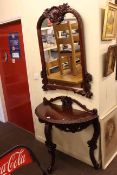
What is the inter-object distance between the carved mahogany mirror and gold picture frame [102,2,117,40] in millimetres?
242

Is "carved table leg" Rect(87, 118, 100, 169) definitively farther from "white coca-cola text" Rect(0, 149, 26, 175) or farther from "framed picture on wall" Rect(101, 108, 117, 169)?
"white coca-cola text" Rect(0, 149, 26, 175)

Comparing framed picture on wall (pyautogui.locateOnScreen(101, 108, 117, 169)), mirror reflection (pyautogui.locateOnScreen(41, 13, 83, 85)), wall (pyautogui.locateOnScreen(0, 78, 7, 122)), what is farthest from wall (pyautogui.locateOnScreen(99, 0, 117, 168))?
wall (pyautogui.locateOnScreen(0, 78, 7, 122))

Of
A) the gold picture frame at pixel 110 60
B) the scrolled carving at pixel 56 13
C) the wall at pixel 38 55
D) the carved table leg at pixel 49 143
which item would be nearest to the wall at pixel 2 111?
the wall at pixel 38 55

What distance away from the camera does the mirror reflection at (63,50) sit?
2.18 m

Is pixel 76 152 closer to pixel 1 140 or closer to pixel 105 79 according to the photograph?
pixel 105 79

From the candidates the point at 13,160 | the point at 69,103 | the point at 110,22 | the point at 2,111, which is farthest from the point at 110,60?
the point at 2,111

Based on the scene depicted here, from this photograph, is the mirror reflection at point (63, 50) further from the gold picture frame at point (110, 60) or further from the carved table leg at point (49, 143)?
the carved table leg at point (49, 143)

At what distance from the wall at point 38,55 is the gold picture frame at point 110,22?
0.09 meters

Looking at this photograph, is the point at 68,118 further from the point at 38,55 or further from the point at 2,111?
the point at 2,111

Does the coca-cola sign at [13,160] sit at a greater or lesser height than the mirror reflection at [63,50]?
lesser

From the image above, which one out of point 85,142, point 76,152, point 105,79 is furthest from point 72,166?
point 105,79

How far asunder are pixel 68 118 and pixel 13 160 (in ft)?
3.30

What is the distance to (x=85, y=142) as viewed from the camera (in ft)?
8.20

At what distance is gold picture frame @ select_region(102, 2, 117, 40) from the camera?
196 centimetres
